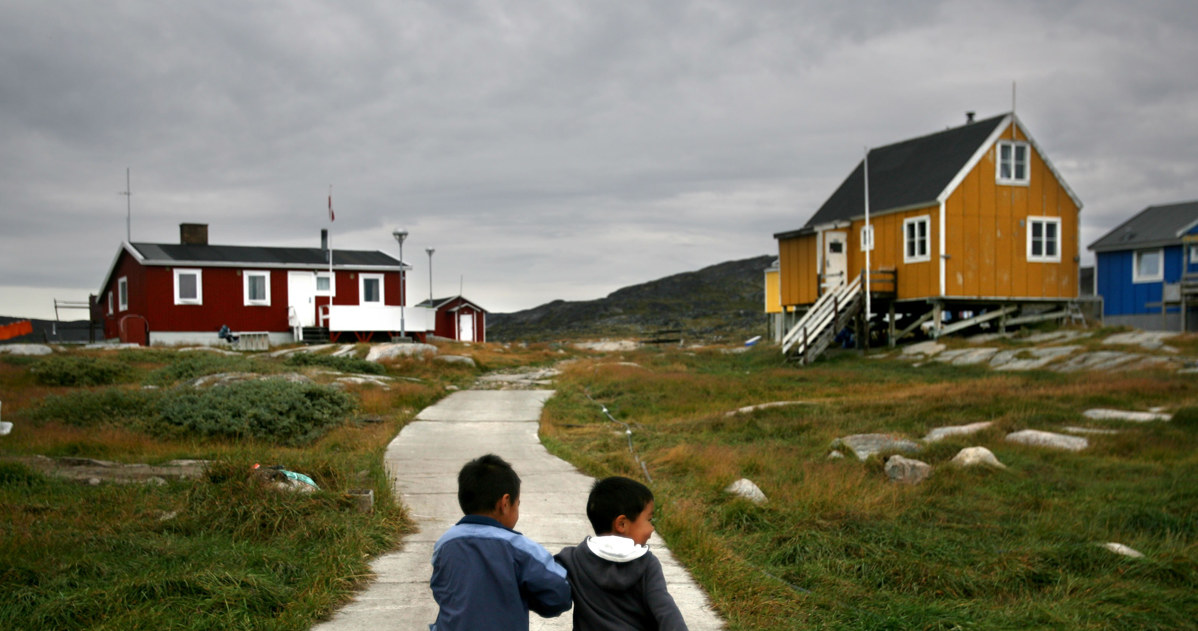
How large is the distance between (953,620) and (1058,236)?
82.0 ft

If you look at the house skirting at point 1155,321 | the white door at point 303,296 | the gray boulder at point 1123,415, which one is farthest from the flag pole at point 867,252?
the white door at point 303,296

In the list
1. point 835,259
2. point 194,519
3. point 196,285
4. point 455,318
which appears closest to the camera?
point 194,519

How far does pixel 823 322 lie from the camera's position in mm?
27016

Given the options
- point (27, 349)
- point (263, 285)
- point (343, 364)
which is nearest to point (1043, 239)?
Answer: point (343, 364)

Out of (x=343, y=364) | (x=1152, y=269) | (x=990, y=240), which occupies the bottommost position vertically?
(x=343, y=364)

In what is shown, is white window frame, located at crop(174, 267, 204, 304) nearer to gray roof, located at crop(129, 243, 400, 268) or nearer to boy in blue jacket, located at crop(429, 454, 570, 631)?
gray roof, located at crop(129, 243, 400, 268)

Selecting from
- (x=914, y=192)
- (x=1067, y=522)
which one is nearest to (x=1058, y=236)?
(x=914, y=192)

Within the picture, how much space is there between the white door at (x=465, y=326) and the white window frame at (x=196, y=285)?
14.9m

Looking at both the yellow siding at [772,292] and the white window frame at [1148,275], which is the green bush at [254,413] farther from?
the yellow siding at [772,292]

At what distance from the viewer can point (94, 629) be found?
181 inches

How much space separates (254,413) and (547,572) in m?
8.93

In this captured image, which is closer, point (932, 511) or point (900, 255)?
point (932, 511)

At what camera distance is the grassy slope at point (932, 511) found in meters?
5.96

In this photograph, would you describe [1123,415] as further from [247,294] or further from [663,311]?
[663,311]
